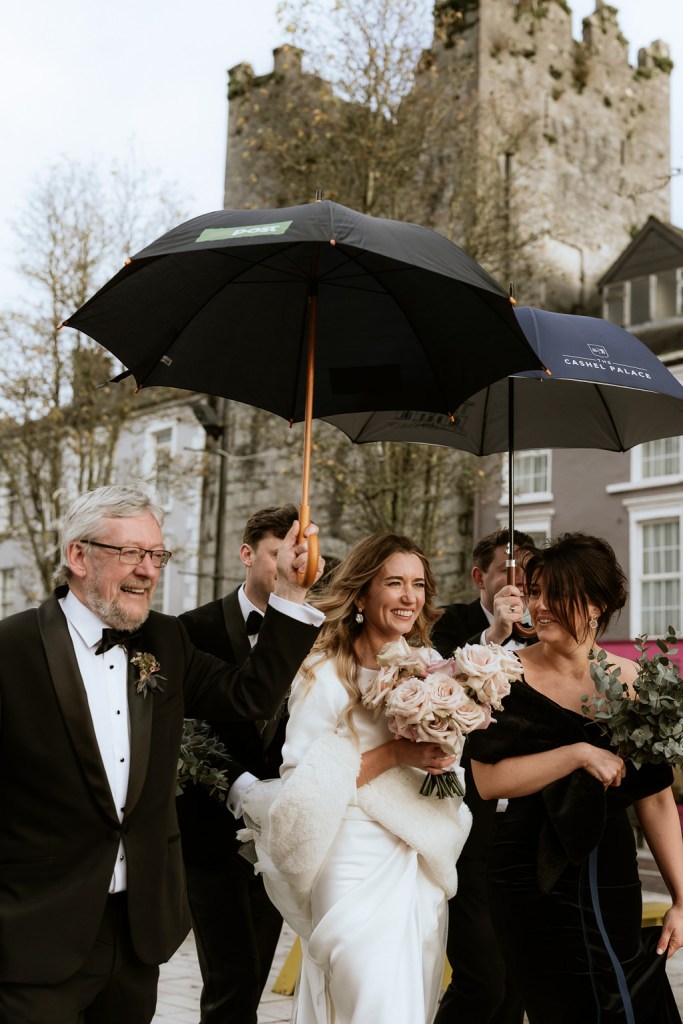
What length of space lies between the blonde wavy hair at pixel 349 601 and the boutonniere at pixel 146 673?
878 millimetres

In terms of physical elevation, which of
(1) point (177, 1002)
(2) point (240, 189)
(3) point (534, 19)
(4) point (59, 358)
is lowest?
(1) point (177, 1002)

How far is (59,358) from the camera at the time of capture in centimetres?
2502

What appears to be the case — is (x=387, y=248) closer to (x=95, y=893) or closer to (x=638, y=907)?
(x=95, y=893)

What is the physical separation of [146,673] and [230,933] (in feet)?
6.33

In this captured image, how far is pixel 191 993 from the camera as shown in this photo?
25.2 feet

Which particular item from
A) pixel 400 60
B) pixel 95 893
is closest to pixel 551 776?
pixel 95 893

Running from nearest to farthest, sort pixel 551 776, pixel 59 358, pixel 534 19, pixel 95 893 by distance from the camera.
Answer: pixel 95 893 → pixel 551 776 → pixel 59 358 → pixel 534 19

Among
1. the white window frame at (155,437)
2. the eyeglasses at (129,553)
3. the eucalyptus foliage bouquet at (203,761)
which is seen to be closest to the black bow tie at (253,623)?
the eucalyptus foliage bouquet at (203,761)

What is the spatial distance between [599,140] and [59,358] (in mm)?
14823

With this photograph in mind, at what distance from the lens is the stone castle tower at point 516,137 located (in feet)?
78.7

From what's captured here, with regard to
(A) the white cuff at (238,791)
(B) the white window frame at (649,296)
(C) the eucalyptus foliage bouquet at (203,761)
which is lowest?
(A) the white cuff at (238,791)

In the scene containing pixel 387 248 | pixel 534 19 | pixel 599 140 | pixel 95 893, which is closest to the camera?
pixel 95 893

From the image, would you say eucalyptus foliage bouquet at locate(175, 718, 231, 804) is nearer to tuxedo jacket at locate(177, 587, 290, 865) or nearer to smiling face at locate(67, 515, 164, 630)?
tuxedo jacket at locate(177, 587, 290, 865)

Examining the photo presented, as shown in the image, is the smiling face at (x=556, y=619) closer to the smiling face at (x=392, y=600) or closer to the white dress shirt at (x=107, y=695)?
the smiling face at (x=392, y=600)
